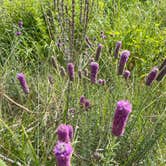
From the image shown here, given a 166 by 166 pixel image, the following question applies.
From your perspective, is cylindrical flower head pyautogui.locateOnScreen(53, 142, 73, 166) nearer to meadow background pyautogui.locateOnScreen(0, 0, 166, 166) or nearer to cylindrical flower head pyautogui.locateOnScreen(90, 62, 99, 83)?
meadow background pyautogui.locateOnScreen(0, 0, 166, 166)

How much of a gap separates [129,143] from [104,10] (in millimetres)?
2230

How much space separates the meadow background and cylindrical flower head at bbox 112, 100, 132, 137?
94 millimetres

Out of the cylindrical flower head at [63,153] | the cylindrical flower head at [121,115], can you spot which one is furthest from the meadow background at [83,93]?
the cylindrical flower head at [63,153]

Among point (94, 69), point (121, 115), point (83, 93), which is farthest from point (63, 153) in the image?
point (83, 93)

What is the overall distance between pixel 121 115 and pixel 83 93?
928 millimetres

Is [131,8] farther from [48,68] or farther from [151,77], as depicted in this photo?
[151,77]

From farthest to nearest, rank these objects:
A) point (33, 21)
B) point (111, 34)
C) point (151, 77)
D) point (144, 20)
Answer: point (33, 21), point (144, 20), point (111, 34), point (151, 77)

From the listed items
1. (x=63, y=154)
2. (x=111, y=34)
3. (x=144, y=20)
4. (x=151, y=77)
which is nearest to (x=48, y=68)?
(x=111, y=34)

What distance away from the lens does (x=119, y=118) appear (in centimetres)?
97

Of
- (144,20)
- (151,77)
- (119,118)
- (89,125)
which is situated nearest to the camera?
(119,118)

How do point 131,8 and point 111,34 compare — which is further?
point 131,8

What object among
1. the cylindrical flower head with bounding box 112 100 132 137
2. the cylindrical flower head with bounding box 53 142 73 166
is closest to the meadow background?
the cylindrical flower head with bounding box 112 100 132 137

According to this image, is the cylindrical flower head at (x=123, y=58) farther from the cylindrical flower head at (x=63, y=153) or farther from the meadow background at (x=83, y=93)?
the cylindrical flower head at (x=63, y=153)

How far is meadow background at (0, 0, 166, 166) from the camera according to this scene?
1462 millimetres
